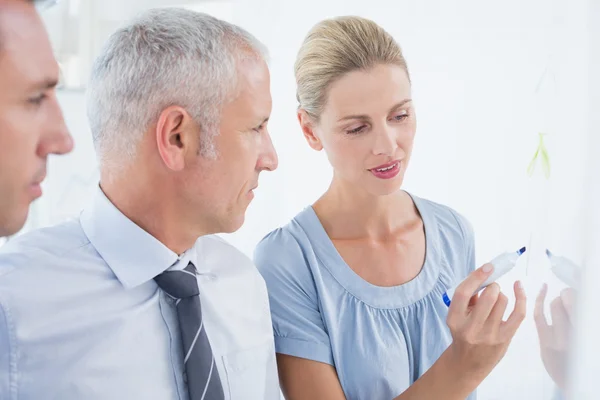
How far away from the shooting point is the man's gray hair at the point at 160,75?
964mm

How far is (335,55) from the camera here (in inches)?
47.6

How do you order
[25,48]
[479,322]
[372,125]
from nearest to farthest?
[25,48], [479,322], [372,125]

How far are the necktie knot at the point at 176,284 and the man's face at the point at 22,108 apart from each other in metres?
0.36

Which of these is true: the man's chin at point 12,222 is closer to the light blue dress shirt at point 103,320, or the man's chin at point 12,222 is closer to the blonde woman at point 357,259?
the light blue dress shirt at point 103,320

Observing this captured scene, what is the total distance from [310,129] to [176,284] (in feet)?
1.45

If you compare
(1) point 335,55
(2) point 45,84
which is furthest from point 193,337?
Result: (1) point 335,55

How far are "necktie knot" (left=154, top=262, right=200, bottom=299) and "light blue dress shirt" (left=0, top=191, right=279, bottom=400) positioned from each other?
0.01 meters

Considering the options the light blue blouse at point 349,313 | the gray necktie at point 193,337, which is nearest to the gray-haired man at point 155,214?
the gray necktie at point 193,337

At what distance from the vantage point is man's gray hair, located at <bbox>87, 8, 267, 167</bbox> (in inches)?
37.9

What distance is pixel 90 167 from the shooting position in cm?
186

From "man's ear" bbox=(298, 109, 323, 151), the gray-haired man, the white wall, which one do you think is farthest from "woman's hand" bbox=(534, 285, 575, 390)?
the gray-haired man

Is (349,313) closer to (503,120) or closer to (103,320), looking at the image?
(103,320)

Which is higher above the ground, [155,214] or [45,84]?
[45,84]

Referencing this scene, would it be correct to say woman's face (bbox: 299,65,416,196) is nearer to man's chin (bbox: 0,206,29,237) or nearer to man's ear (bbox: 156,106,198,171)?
man's ear (bbox: 156,106,198,171)
